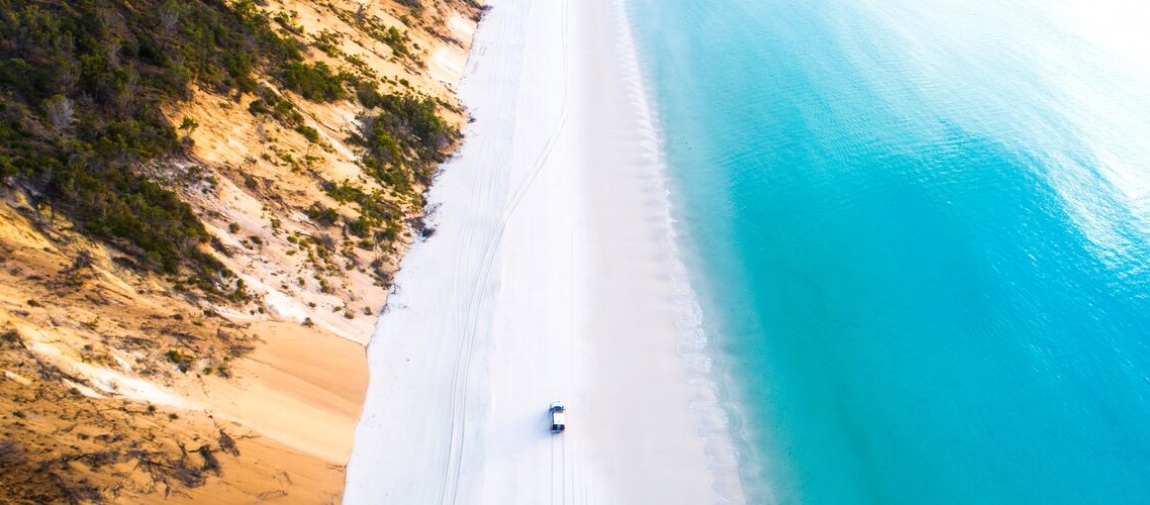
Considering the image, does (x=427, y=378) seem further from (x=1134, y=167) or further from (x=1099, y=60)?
(x=1099, y=60)

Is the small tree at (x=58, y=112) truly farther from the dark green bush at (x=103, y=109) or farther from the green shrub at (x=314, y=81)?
the green shrub at (x=314, y=81)

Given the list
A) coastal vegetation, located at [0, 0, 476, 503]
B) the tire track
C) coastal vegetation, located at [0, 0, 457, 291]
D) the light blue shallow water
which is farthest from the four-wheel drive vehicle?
coastal vegetation, located at [0, 0, 457, 291]

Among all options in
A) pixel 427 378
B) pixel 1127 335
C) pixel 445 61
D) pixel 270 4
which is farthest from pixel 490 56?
pixel 1127 335

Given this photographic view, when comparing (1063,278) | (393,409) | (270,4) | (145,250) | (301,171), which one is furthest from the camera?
(270,4)

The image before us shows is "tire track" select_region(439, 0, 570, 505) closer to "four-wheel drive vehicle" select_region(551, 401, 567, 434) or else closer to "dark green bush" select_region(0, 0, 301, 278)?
"four-wheel drive vehicle" select_region(551, 401, 567, 434)

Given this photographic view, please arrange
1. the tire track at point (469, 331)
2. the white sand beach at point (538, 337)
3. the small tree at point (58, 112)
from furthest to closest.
Result: the white sand beach at point (538, 337)
the tire track at point (469, 331)
the small tree at point (58, 112)

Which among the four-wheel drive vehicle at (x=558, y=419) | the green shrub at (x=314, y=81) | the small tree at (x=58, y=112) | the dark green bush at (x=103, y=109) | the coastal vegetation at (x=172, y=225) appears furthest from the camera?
the green shrub at (x=314, y=81)

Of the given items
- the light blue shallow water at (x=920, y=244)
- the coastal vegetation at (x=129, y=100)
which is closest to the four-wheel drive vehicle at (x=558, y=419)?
the light blue shallow water at (x=920, y=244)

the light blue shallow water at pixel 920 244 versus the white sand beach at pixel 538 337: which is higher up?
the light blue shallow water at pixel 920 244
